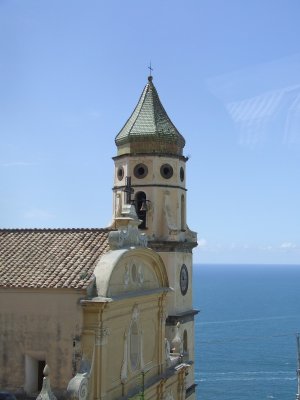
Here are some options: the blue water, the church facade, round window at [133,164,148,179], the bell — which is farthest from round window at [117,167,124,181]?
the blue water

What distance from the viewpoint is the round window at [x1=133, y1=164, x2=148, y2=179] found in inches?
1352

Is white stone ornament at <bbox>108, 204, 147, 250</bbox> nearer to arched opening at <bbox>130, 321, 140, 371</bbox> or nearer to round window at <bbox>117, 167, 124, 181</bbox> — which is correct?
arched opening at <bbox>130, 321, 140, 371</bbox>

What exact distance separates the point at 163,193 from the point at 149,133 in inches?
136

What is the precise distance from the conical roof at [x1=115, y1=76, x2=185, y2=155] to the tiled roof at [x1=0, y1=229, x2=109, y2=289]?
1360 cm

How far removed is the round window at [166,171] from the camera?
113 ft

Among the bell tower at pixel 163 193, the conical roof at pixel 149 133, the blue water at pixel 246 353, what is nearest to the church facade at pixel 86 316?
the bell tower at pixel 163 193

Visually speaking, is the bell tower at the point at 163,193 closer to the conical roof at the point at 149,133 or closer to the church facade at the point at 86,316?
the conical roof at the point at 149,133

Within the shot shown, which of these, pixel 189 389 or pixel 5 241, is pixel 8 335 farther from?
pixel 189 389

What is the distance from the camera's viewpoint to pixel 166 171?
3453cm

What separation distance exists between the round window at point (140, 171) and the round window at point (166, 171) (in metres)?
0.89

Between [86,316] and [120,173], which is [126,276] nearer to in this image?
[86,316]

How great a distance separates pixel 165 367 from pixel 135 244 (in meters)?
5.73

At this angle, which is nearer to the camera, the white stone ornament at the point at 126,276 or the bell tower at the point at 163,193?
the white stone ornament at the point at 126,276

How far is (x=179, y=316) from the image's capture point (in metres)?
32.8
